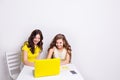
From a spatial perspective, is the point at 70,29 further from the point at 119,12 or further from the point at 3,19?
the point at 3,19

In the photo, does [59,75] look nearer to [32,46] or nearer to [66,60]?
[66,60]

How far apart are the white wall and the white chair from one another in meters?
0.13

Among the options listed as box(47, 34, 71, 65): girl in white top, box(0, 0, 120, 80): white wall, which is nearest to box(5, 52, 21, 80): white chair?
box(0, 0, 120, 80): white wall

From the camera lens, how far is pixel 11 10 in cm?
283

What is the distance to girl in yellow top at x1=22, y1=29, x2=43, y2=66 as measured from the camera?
8.77ft

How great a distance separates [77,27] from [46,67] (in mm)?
1211

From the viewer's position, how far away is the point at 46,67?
2029 mm

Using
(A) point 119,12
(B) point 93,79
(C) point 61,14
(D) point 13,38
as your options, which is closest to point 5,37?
(D) point 13,38

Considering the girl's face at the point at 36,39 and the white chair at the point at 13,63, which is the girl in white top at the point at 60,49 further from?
the white chair at the point at 13,63

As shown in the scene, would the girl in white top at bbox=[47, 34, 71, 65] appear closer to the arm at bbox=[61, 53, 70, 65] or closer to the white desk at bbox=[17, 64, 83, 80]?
the arm at bbox=[61, 53, 70, 65]

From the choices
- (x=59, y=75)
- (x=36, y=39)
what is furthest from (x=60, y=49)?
(x=59, y=75)

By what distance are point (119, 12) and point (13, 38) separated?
6.24 ft

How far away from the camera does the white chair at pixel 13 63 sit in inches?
A: 110

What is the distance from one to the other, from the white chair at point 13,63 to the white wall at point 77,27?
0.13 meters
